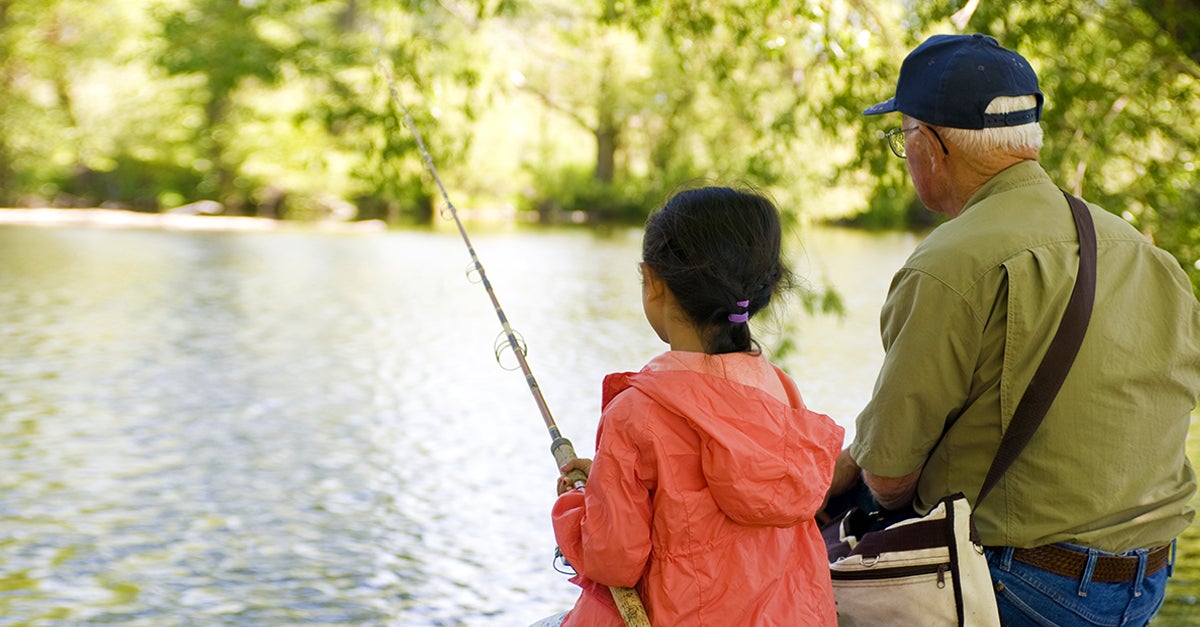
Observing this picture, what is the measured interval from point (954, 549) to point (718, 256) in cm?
52

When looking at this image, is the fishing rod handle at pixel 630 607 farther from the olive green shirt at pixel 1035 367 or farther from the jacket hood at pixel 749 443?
the olive green shirt at pixel 1035 367

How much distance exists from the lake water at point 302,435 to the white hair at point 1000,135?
471 millimetres

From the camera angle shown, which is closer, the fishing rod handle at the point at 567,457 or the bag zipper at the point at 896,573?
the bag zipper at the point at 896,573

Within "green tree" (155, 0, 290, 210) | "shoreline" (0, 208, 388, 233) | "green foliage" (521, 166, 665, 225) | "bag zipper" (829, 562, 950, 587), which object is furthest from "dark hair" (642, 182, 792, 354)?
"green foliage" (521, 166, 665, 225)

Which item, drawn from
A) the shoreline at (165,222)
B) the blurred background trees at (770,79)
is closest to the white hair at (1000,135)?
the blurred background trees at (770,79)

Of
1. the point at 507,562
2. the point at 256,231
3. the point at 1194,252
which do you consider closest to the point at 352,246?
the point at 256,231

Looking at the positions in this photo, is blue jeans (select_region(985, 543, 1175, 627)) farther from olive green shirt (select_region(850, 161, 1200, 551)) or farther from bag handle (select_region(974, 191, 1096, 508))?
bag handle (select_region(974, 191, 1096, 508))

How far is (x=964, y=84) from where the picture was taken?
1.85 m

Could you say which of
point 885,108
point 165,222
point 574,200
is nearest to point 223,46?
point 885,108

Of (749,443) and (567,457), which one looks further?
(567,457)

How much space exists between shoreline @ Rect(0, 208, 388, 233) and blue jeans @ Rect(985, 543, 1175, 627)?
27703 mm

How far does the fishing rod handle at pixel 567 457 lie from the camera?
196 cm

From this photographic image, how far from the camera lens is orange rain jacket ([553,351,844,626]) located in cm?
169

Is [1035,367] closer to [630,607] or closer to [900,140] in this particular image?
[900,140]
